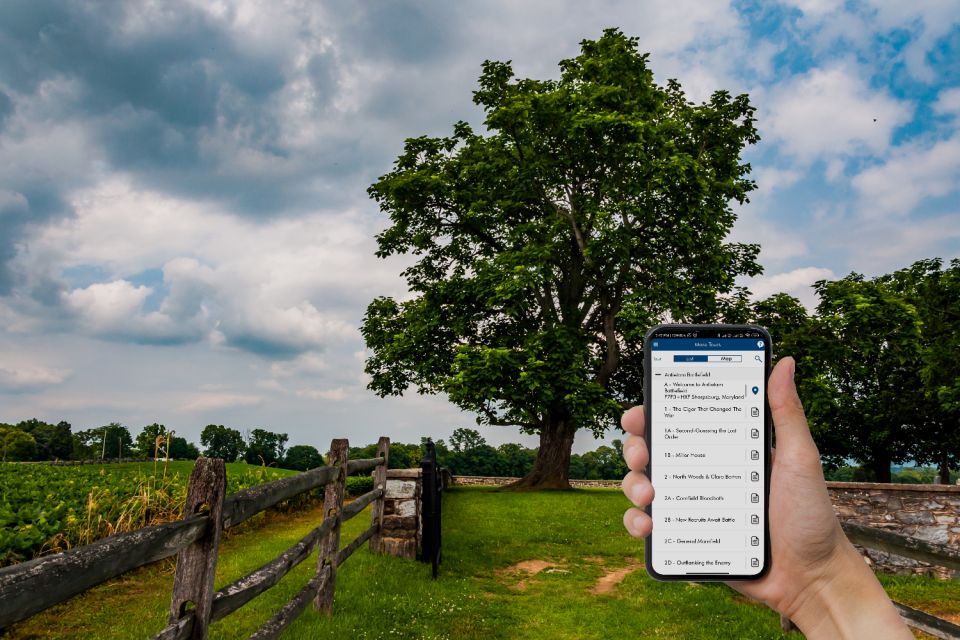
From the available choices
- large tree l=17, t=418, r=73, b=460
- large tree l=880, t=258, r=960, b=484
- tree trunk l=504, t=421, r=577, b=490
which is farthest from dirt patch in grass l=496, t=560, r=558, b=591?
large tree l=17, t=418, r=73, b=460

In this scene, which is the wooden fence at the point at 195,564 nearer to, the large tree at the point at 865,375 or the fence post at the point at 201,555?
the fence post at the point at 201,555

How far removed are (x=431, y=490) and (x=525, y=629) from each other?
8.84ft

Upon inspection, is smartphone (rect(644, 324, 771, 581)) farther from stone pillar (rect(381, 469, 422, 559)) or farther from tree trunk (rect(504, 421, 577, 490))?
tree trunk (rect(504, 421, 577, 490))

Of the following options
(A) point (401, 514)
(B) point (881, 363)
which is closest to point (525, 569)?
(A) point (401, 514)

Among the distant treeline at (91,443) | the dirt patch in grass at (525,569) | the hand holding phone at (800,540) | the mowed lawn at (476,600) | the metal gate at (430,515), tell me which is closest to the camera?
the hand holding phone at (800,540)

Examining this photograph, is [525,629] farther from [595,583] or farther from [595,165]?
[595,165]

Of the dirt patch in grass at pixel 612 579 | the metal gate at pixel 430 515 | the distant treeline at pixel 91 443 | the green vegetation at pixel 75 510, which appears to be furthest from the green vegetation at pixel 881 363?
the distant treeline at pixel 91 443

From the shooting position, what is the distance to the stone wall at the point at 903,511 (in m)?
11.3

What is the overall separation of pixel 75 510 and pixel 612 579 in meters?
9.18

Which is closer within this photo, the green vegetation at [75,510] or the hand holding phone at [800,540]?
the hand holding phone at [800,540]

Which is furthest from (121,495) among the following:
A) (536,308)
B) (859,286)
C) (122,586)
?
(859,286)

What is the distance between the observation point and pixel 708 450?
2.71 m

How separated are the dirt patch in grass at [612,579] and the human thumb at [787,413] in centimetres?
871

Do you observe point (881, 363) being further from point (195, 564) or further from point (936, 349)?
point (195, 564)
